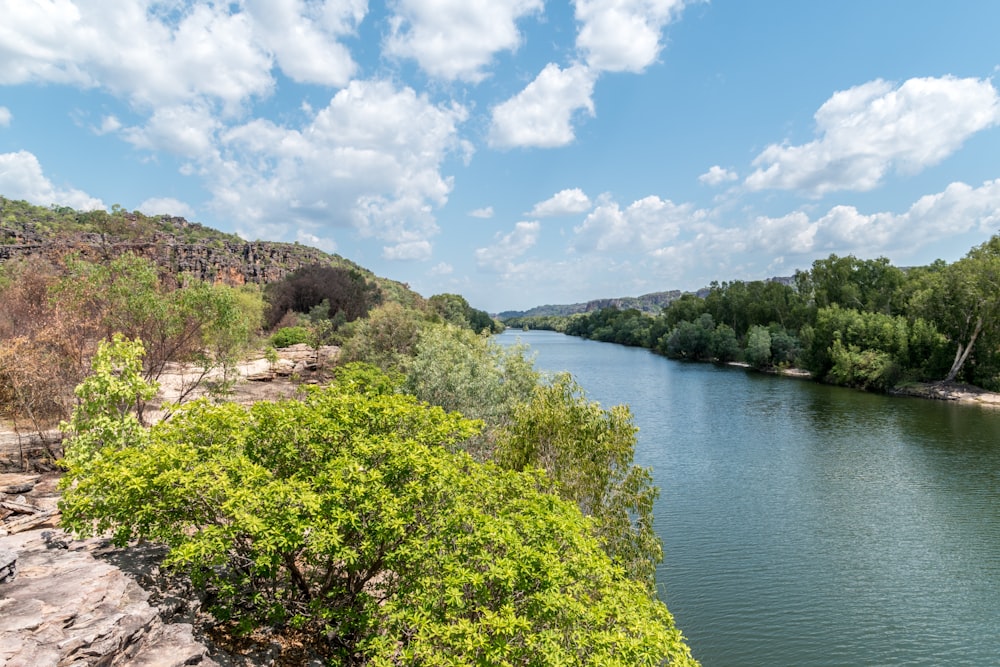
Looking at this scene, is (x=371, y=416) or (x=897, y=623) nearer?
(x=371, y=416)

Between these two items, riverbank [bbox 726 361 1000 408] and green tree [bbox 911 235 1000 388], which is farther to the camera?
green tree [bbox 911 235 1000 388]

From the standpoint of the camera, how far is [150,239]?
7919cm

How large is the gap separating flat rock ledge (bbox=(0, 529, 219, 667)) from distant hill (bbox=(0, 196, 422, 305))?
46.5 meters

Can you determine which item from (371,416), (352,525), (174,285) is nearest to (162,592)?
(352,525)

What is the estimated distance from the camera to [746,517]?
2648cm

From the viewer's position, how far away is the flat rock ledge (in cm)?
695

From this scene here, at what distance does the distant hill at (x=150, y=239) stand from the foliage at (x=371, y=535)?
46314 mm

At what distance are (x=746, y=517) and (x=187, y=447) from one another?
26.0 meters

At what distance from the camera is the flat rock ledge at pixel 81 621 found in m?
6.95

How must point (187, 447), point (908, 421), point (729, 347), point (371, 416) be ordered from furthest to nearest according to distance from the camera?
point (729, 347) < point (908, 421) < point (371, 416) < point (187, 447)

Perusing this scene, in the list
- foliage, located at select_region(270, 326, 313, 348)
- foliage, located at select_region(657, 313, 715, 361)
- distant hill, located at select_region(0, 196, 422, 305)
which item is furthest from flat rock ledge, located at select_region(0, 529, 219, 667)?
foliage, located at select_region(657, 313, 715, 361)

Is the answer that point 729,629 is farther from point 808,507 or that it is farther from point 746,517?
point 808,507

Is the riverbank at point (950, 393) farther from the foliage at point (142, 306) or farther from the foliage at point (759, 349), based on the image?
the foliage at point (142, 306)

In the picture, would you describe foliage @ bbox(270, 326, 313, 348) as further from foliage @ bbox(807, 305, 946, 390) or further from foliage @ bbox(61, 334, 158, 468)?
foliage @ bbox(807, 305, 946, 390)
